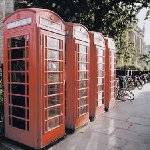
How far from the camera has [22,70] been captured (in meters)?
5.62

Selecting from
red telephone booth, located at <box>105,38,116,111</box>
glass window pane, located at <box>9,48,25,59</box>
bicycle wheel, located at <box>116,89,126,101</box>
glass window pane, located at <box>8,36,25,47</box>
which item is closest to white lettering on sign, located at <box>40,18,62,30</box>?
glass window pane, located at <box>8,36,25,47</box>

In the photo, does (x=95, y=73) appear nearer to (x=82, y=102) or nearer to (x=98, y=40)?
(x=98, y=40)

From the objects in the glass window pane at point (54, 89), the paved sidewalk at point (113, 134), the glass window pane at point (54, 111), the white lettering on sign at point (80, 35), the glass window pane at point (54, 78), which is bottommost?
the paved sidewalk at point (113, 134)

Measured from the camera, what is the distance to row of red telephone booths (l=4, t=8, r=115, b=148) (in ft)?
17.5

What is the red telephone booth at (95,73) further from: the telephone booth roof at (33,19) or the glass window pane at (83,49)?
the telephone booth roof at (33,19)

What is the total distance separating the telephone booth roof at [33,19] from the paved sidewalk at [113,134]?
259 centimetres

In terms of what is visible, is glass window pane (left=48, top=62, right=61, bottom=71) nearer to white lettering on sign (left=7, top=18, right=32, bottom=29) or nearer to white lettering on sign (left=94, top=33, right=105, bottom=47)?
white lettering on sign (left=7, top=18, right=32, bottom=29)

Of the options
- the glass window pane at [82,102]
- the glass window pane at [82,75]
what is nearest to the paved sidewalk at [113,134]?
the glass window pane at [82,102]

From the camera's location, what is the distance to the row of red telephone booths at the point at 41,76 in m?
5.32

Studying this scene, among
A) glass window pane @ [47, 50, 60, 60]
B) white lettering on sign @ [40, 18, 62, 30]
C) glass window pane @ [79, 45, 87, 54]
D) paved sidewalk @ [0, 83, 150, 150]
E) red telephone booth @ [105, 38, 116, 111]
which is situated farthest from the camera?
red telephone booth @ [105, 38, 116, 111]

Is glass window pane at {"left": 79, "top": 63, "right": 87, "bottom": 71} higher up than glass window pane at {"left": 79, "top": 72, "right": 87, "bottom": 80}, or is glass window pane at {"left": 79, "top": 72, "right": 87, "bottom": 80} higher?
glass window pane at {"left": 79, "top": 63, "right": 87, "bottom": 71}

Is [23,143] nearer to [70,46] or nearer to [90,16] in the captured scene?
[70,46]

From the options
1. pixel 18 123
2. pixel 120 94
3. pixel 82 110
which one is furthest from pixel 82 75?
pixel 120 94

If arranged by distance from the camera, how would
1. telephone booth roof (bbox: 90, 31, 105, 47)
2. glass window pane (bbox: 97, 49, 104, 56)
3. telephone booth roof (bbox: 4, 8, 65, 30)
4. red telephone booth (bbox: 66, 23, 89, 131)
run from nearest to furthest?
telephone booth roof (bbox: 4, 8, 65, 30) → red telephone booth (bbox: 66, 23, 89, 131) → telephone booth roof (bbox: 90, 31, 105, 47) → glass window pane (bbox: 97, 49, 104, 56)
